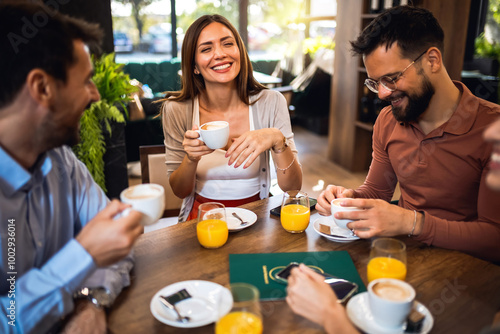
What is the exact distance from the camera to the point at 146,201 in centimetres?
104

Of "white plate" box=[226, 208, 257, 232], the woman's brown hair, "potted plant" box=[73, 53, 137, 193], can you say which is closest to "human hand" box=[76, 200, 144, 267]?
"white plate" box=[226, 208, 257, 232]

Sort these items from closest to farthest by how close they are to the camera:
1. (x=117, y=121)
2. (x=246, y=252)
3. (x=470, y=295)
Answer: (x=470, y=295) < (x=246, y=252) < (x=117, y=121)

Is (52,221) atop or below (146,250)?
atop

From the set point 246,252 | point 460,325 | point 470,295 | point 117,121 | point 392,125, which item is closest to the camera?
point 460,325

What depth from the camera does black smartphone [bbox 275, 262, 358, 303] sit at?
1.11 meters

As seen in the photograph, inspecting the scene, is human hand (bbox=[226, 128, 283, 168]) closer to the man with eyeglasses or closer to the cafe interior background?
the man with eyeglasses

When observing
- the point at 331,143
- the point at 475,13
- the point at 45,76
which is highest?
the point at 475,13

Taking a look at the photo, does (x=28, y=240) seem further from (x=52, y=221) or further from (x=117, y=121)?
(x=117, y=121)

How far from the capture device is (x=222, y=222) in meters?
1.39

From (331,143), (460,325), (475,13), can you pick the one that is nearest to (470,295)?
(460,325)

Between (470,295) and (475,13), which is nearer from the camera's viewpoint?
(470,295)

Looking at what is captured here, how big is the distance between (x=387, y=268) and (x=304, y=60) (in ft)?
18.4

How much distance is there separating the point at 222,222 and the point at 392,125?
894mm

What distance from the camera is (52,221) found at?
1188 millimetres
